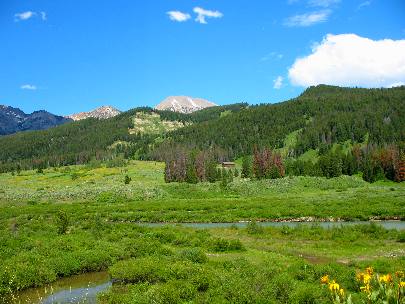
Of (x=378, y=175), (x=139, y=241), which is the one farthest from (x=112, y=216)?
(x=378, y=175)

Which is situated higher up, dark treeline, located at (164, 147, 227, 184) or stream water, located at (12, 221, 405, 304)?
dark treeline, located at (164, 147, 227, 184)

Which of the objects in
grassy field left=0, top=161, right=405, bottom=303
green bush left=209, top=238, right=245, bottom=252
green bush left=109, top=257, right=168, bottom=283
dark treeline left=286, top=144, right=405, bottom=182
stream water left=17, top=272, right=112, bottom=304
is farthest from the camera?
dark treeline left=286, top=144, right=405, bottom=182

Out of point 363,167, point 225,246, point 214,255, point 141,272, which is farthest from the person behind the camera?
point 363,167

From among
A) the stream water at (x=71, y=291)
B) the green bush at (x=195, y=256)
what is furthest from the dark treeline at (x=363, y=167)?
the stream water at (x=71, y=291)

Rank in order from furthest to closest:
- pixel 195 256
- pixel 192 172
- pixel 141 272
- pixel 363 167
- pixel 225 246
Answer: pixel 192 172 < pixel 363 167 < pixel 225 246 < pixel 195 256 < pixel 141 272

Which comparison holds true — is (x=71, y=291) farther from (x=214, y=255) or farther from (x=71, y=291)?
(x=214, y=255)

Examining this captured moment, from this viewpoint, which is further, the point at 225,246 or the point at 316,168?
the point at 316,168

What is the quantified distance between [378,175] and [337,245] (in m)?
89.7

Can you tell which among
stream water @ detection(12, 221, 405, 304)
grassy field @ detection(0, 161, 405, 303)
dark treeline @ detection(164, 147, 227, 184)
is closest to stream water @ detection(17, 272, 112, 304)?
stream water @ detection(12, 221, 405, 304)

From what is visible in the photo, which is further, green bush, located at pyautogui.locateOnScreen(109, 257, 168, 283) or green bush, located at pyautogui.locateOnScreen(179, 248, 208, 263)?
green bush, located at pyautogui.locateOnScreen(179, 248, 208, 263)

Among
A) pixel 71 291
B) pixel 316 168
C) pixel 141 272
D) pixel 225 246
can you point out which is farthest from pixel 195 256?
pixel 316 168

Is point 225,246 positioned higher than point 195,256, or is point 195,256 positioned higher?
point 195,256

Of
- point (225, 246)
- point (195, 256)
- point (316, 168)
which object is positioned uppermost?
point (316, 168)

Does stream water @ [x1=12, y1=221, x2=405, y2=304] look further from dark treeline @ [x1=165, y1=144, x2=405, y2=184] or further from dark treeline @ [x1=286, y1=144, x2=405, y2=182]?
dark treeline @ [x1=286, y1=144, x2=405, y2=182]
